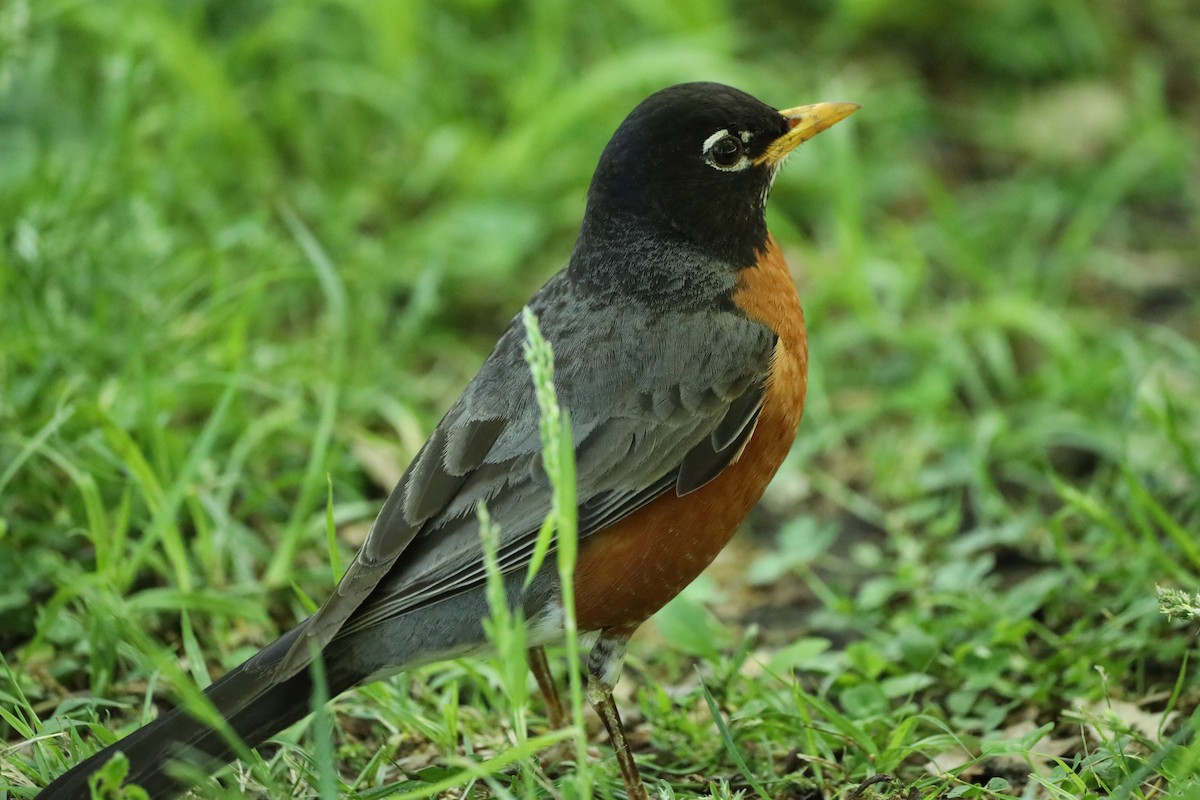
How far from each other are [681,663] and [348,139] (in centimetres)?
346

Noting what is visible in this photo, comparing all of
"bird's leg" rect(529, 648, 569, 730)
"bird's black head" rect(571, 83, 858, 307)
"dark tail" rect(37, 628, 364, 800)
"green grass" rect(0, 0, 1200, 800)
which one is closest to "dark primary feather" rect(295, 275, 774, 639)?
"dark tail" rect(37, 628, 364, 800)

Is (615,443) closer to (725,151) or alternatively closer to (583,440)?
(583,440)

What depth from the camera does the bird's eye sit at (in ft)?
13.6

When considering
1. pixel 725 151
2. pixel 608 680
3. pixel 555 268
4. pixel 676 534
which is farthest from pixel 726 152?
pixel 555 268

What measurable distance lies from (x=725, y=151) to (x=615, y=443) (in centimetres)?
100

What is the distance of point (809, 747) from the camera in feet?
12.4

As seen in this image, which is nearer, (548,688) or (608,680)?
(608,680)

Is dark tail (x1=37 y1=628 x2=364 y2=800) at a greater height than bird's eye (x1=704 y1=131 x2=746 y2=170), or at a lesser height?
lesser

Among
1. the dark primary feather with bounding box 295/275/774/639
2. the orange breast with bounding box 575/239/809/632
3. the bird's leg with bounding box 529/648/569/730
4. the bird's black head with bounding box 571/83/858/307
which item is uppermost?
the bird's black head with bounding box 571/83/858/307

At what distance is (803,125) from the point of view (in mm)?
4328

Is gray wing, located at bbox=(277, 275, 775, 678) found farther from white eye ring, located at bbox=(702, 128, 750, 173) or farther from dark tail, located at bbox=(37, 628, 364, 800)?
white eye ring, located at bbox=(702, 128, 750, 173)

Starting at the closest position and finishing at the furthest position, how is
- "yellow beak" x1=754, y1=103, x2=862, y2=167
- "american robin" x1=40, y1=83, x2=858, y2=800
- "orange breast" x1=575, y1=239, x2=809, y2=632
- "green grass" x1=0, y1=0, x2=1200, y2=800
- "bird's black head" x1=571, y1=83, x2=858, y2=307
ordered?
1. "american robin" x1=40, y1=83, x2=858, y2=800
2. "orange breast" x1=575, y1=239, x2=809, y2=632
3. "green grass" x1=0, y1=0, x2=1200, y2=800
4. "bird's black head" x1=571, y1=83, x2=858, y2=307
5. "yellow beak" x1=754, y1=103, x2=862, y2=167

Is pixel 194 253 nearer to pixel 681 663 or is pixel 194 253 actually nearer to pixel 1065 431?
pixel 681 663

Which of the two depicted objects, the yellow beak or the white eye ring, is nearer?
the white eye ring
